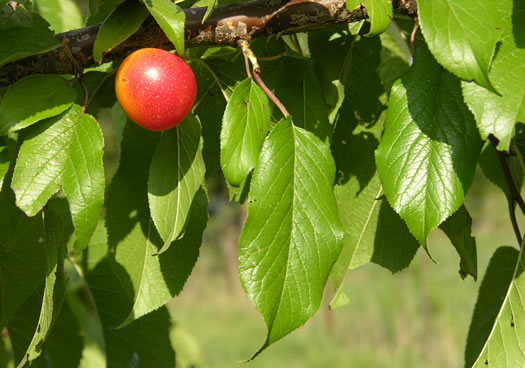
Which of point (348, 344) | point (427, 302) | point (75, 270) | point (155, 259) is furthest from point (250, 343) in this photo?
point (155, 259)

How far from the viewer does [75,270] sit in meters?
1.55

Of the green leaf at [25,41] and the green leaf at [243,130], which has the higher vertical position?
the green leaf at [25,41]

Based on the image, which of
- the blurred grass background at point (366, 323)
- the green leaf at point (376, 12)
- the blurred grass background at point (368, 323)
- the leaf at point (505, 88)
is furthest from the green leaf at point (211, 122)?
the blurred grass background at point (368, 323)

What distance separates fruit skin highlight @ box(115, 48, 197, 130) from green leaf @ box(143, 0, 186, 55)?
5 cm

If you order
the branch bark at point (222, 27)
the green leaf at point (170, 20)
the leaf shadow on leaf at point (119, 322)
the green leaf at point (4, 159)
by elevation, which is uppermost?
the green leaf at point (170, 20)

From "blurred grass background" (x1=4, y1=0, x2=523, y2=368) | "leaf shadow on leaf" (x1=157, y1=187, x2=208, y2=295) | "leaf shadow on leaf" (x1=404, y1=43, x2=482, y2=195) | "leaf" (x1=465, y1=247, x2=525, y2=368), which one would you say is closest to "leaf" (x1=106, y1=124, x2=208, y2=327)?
"leaf shadow on leaf" (x1=157, y1=187, x2=208, y2=295)

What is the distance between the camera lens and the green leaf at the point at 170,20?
67cm

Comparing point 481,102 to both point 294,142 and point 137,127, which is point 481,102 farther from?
point 137,127

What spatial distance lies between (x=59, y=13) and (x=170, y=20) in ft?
2.48

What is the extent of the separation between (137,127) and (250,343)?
6.83 m

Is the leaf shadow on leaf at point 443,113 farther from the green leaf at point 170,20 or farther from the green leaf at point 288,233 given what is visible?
the green leaf at point 170,20

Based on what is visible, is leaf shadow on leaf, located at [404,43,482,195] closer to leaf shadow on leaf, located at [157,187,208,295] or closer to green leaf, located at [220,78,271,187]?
green leaf, located at [220,78,271,187]

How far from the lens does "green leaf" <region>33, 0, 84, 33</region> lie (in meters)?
1.29

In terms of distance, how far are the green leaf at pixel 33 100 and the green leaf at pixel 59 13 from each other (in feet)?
1.99
